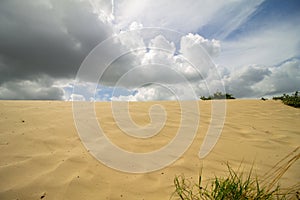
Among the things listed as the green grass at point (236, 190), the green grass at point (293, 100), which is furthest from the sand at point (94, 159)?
the green grass at point (293, 100)

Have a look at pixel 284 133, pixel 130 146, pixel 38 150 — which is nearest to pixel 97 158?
pixel 130 146

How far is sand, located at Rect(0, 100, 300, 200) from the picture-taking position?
6.04 ft

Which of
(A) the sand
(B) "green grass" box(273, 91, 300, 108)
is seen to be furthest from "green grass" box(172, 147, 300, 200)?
(B) "green grass" box(273, 91, 300, 108)

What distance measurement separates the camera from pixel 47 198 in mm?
1677

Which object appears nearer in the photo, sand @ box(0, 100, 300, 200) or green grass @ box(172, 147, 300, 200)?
green grass @ box(172, 147, 300, 200)

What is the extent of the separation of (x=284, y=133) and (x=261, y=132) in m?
0.49

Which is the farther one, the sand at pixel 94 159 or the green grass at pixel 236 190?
the sand at pixel 94 159

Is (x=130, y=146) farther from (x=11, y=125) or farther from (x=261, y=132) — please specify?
(x=261, y=132)

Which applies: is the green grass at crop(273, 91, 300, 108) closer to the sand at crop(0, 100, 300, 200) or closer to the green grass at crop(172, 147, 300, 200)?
the sand at crop(0, 100, 300, 200)

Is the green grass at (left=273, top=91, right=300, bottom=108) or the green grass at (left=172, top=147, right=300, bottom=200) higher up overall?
the green grass at (left=273, top=91, right=300, bottom=108)

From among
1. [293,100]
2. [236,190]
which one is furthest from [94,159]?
[293,100]

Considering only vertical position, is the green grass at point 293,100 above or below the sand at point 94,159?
above

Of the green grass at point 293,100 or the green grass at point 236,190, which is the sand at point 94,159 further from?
the green grass at point 293,100

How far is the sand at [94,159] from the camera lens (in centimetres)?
184
